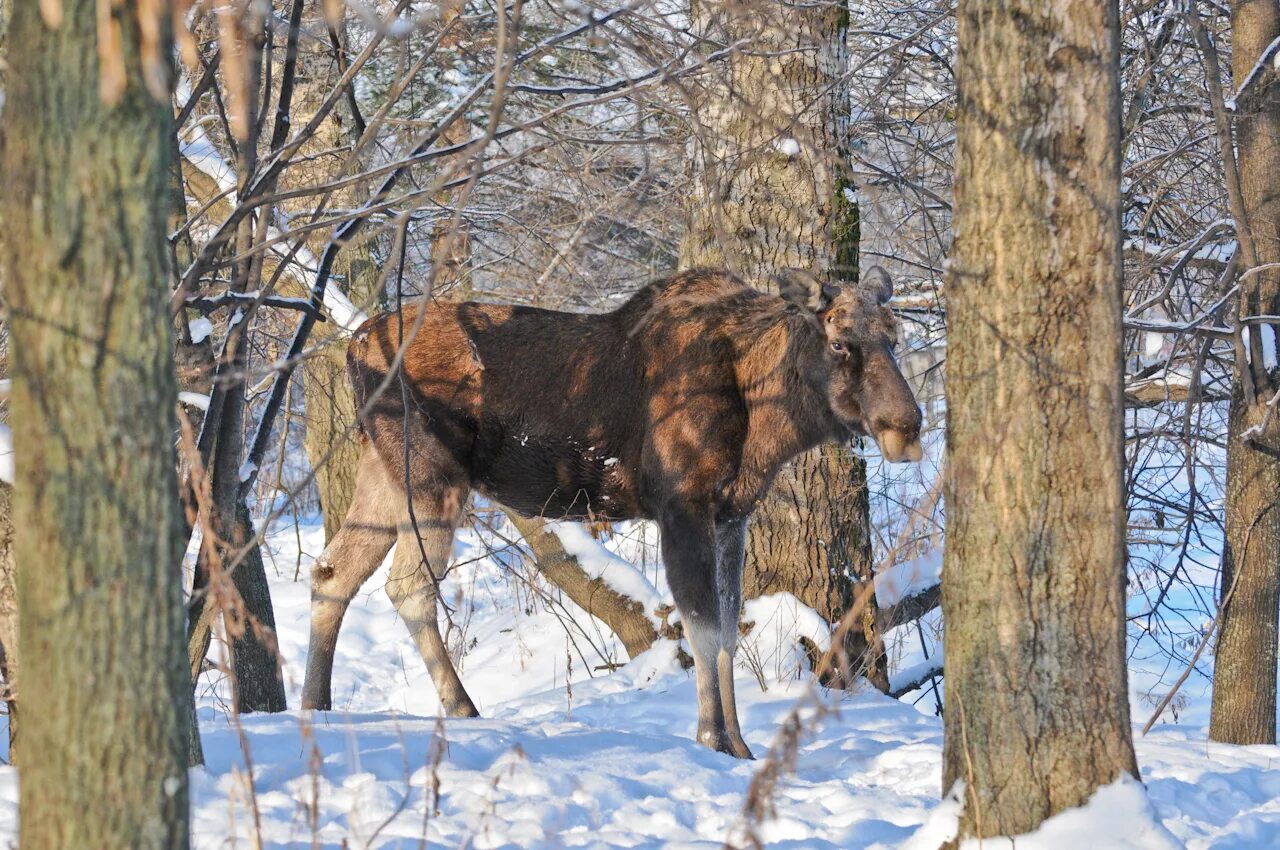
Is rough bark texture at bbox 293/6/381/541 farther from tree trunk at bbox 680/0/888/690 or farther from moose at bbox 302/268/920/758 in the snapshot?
tree trunk at bbox 680/0/888/690

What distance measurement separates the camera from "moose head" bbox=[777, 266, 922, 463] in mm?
6086

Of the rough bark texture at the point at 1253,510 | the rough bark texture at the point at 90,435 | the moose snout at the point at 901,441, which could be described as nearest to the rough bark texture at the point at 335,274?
the moose snout at the point at 901,441

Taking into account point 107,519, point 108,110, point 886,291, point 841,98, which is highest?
point 841,98

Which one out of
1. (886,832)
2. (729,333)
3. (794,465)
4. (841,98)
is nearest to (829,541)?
(794,465)

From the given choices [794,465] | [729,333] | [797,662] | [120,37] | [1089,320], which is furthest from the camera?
[794,465]

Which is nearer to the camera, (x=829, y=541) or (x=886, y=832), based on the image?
(x=886, y=832)

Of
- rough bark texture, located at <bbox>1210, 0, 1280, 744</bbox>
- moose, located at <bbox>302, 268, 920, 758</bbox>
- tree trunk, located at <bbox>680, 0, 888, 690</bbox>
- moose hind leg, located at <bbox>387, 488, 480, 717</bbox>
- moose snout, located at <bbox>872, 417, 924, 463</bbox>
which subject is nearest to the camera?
moose snout, located at <bbox>872, 417, 924, 463</bbox>

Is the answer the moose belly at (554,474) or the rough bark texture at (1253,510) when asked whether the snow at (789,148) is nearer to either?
the moose belly at (554,474)

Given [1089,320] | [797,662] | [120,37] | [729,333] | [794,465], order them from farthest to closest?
[794,465], [797,662], [729,333], [1089,320], [120,37]

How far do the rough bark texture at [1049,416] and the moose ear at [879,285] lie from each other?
2.81m

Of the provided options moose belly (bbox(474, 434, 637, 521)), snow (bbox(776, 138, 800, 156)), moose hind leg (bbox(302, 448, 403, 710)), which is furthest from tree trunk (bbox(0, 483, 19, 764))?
snow (bbox(776, 138, 800, 156))

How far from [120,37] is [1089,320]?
8.60ft

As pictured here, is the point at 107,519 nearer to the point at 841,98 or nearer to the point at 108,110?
the point at 108,110

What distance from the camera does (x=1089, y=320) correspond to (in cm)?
361
